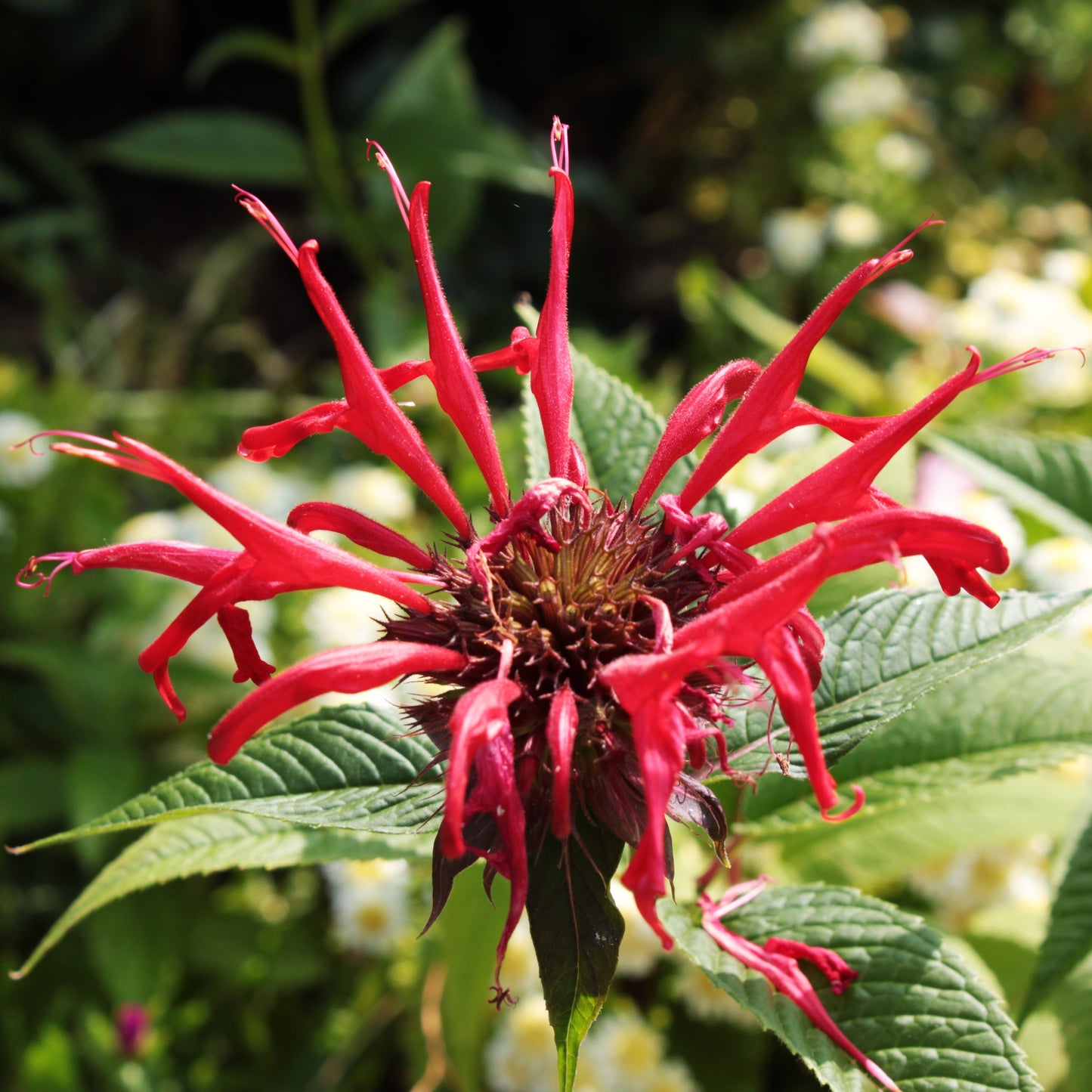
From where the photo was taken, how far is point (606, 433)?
893 mm

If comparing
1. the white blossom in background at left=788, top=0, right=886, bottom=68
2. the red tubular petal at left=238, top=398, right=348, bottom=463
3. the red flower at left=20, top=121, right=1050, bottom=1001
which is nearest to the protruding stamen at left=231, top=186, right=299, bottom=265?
the red flower at left=20, top=121, right=1050, bottom=1001

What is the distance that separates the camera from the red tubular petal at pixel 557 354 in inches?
30.0

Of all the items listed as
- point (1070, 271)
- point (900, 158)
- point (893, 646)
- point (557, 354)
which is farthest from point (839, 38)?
point (893, 646)

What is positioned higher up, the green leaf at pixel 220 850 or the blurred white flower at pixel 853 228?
the blurred white flower at pixel 853 228

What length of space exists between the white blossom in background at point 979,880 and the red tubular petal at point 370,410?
0.79m

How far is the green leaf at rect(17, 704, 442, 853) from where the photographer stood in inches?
25.6

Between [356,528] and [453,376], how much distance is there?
0.14 m

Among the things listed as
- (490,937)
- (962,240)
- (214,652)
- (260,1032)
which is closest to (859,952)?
(490,937)

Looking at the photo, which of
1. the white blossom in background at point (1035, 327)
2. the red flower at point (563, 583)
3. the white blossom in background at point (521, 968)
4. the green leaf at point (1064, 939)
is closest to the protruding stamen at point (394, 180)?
the red flower at point (563, 583)

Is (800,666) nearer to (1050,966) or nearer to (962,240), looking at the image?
(1050,966)

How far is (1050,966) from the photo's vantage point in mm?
778

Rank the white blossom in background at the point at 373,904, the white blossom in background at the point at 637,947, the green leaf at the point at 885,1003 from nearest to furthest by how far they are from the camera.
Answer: the green leaf at the point at 885,1003
the white blossom in background at the point at 637,947
the white blossom in background at the point at 373,904

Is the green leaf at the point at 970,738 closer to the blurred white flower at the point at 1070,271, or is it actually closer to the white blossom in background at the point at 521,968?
the white blossom in background at the point at 521,968

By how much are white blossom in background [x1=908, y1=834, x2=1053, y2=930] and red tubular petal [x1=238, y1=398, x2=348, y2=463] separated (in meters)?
0.89
